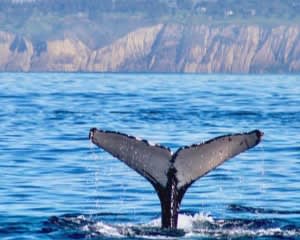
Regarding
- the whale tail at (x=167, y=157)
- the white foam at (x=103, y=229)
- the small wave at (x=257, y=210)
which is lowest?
the white foam at (x=103, y=229)

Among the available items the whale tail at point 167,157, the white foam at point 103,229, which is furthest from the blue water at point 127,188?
the whale tail at point 167,157

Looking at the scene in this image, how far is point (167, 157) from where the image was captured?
1145 centimetres

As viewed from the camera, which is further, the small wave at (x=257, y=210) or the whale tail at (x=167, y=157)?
the small wave at (x=257, y=210)

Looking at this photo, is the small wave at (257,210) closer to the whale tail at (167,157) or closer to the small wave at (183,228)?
the small wave at (183,228)

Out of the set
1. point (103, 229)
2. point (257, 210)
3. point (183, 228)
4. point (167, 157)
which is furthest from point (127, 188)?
point (167, 157)

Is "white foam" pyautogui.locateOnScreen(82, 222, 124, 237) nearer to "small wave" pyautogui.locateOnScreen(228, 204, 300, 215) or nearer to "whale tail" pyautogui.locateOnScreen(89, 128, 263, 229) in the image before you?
"whale tail" pyautogui.locateOnScreen(89, 128, 263, 229)

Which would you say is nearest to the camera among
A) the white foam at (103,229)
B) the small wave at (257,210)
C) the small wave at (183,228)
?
the small wave at (183,228)

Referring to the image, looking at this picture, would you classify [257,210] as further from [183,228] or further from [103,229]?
[103,229]

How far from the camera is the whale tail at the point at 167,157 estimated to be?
11.3m

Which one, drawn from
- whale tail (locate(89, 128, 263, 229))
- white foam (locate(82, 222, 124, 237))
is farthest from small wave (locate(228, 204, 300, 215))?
whale tail (locate(89, 128, 263, 229))

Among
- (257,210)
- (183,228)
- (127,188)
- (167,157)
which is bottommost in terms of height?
(183,228)

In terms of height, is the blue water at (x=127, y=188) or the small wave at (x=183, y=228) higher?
the blue water at (x=127, y=188)

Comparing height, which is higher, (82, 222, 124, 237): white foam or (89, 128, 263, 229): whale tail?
(89, 128, 263, 229): whale tail

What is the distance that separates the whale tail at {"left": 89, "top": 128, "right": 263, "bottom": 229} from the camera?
11.3 meters
